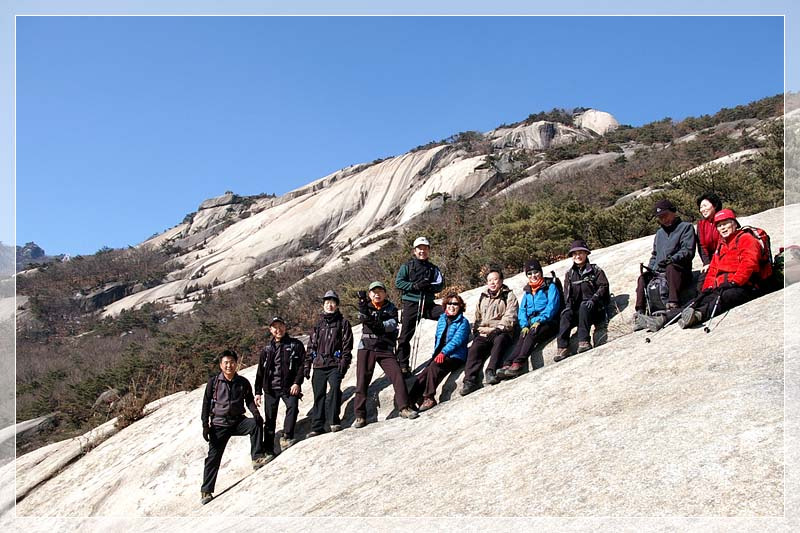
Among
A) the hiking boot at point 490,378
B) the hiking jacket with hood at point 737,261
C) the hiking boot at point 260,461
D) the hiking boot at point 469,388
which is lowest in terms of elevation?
the hiking boot at point 260,461

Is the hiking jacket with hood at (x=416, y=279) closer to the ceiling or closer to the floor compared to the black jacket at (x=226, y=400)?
closer to the ceiling

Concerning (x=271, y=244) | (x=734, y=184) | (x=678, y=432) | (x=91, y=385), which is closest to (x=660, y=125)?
(x=271, y=244)

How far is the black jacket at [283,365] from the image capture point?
8.58 meters

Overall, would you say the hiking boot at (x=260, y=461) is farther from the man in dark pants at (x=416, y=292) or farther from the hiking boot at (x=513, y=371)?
the hiking boot at (x=513, y=371)

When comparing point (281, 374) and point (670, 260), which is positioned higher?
point (670, 260)

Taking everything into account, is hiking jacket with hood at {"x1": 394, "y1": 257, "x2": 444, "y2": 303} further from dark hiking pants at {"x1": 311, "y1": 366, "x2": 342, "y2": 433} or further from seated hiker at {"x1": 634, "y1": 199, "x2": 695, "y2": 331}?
seated hiker at {"x1": 634, "y1": 199, "x2": 695, "y2": 331}

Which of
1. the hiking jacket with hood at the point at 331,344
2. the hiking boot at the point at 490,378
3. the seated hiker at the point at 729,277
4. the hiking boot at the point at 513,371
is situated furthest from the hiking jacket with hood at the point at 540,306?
the hiking jacket with hood at the point at 331,344

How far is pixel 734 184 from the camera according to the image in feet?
51.4

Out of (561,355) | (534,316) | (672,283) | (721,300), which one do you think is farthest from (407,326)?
(721,300)

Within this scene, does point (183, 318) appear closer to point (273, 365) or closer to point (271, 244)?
point (271, 244)

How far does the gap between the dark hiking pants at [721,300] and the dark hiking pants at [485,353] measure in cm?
241

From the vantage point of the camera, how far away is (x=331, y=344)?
28.1ft

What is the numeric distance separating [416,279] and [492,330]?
161 centimetres

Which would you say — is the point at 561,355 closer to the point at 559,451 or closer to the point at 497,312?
the point at 497,312
